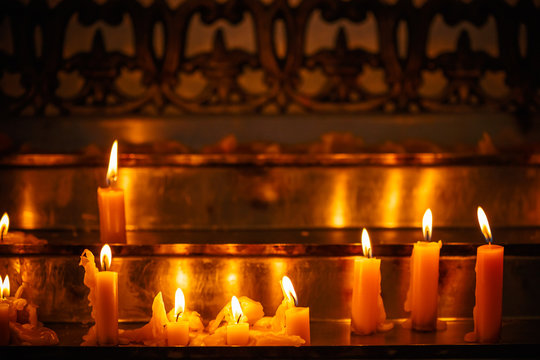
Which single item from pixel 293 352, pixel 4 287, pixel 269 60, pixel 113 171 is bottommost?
pixel 293 352

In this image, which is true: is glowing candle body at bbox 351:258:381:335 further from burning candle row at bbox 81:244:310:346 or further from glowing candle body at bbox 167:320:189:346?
glowing candle body at bbox 167:320:189:346

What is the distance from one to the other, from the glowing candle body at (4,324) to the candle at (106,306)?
0.17 m

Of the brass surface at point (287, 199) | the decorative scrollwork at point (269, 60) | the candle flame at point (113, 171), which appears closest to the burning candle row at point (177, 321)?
the candle flame at point (113, 171)

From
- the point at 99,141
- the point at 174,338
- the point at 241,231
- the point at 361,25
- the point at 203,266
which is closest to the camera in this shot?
the point at 174,338

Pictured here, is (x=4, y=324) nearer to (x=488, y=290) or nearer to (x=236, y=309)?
(x=236, y=309)

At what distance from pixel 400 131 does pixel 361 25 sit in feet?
1.45

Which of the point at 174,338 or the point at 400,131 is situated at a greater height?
the point at 400,131

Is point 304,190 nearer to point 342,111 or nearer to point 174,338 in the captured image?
point 342,111

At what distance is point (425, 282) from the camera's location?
4.32ft

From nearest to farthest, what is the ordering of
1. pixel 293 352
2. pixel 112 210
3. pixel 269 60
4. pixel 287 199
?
pixel 293 352
pixel 112 210
pixel 287 199
pixel 269 60

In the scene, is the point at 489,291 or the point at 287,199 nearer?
the point at 489,291

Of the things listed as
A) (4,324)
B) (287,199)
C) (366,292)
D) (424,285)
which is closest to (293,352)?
(366,292)

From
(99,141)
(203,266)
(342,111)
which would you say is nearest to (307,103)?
(342,111)

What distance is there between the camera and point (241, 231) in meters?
1.77
